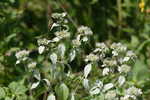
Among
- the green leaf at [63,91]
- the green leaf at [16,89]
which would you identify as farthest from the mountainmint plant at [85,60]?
the green leaf at [16,89]

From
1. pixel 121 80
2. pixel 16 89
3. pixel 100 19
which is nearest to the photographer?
pixel 121 80

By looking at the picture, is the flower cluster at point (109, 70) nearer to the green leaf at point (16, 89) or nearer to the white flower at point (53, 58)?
the white flower at point (53, 58)

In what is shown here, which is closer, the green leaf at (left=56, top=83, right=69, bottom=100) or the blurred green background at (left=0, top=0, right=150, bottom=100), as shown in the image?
the green leaf at (left=56, top=83, right=69, bottom=100)

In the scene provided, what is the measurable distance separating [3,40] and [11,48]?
71mm

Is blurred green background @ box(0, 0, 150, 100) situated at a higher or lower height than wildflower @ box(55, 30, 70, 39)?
higher

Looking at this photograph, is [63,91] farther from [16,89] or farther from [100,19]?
[100,19]

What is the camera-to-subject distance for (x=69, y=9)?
11.2 feet

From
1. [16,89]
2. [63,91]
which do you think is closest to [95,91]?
[63,91]

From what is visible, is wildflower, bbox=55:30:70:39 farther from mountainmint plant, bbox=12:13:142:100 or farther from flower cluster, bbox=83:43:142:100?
flower cluster, bbox=83:43:142:100

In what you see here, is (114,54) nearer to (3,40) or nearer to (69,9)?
(3,40)

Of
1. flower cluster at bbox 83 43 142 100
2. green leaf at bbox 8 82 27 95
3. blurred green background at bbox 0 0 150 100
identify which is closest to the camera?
flower cluster at bbox 83 43 142 100

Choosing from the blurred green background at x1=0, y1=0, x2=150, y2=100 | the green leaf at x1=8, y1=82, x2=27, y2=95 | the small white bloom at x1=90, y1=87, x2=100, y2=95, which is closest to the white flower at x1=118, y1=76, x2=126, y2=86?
the small white bloom at x1=90, y1=87, x2=100, y2=95

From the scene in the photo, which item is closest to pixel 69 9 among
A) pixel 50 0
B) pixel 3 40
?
pixel 50 0

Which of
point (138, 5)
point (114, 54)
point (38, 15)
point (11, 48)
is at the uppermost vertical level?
point (38, 15)
